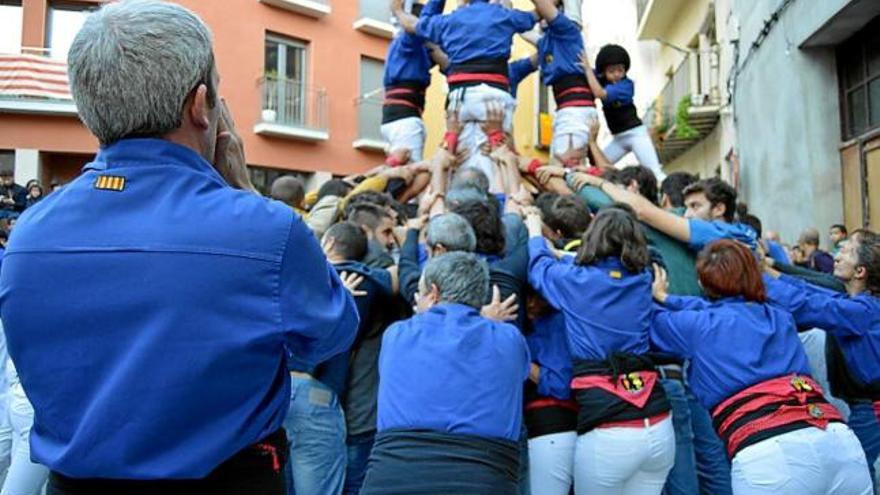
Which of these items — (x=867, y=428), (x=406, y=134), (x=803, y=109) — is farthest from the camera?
(x=803, y=109)

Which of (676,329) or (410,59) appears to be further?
(410,59)

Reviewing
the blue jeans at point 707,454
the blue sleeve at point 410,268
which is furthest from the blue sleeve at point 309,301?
the blue jeans at point 707,454

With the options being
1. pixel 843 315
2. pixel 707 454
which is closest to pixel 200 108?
pixel 843 315

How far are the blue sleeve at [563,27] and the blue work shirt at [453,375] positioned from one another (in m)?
6.01

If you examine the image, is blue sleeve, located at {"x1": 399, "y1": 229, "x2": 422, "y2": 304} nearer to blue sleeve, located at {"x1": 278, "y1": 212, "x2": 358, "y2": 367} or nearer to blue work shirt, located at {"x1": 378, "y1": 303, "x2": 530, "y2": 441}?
blue work shirt, located at {"x1": 378, "y1": 303, "x2": 530, "y2": 441}

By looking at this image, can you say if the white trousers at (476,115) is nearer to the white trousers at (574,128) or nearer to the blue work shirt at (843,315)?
the white trousers at (574,128)

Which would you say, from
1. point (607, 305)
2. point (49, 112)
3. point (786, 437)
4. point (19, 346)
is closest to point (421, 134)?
point (607, 305)

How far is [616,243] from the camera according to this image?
152 inches

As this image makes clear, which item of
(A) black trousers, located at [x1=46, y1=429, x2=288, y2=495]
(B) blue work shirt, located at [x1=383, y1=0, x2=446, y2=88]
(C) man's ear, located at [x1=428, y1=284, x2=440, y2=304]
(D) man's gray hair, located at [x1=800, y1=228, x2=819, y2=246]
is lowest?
(A) black trousers, located at [x1=46, y1=429, x2=288, y2=495]

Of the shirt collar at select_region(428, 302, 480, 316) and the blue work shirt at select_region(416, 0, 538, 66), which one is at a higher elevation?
the blue work shirt at select_region(416, 0, 538, 66)

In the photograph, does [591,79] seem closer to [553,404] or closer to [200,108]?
[553,404]

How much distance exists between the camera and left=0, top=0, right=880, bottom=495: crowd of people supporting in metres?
1.57

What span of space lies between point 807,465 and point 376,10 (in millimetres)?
21564

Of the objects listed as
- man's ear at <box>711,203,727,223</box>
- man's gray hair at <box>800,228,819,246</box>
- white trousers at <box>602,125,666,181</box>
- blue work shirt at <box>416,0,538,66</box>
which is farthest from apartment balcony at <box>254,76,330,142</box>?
man's ear at <box>711,203,727,223</box>
